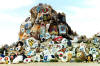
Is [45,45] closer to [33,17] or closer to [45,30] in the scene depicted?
[45,30]

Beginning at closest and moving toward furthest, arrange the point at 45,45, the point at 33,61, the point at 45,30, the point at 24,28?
1. the point at 33,61
2. the point at 45,45
3. the point at 45,30
4. the point at 24,28

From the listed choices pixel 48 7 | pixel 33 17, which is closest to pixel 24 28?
pixel 33 17

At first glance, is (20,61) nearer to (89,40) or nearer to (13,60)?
(13,60)

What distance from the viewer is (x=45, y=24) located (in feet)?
107

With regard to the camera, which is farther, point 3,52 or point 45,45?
point 3,52

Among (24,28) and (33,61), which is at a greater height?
(24,28)

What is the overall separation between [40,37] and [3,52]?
5.91 metres

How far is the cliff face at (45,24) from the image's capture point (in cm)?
3259

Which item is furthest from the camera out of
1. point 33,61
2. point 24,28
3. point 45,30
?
point 24,28

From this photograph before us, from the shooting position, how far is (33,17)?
35281 millimetres

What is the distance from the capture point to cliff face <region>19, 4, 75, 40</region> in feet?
107

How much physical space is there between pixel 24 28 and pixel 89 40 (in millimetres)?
10622

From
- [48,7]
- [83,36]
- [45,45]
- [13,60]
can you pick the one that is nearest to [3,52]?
[13,60]

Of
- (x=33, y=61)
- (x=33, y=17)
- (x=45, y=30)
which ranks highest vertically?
(x=33, y=17)
